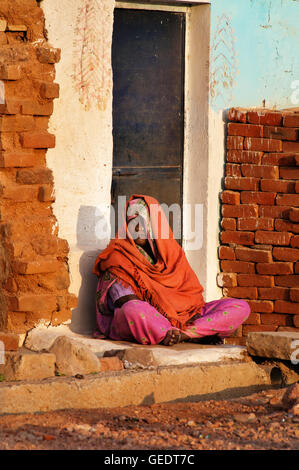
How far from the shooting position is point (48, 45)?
6180 millimetres

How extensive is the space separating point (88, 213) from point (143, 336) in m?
1.10

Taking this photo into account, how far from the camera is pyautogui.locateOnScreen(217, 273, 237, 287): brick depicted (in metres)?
7.05

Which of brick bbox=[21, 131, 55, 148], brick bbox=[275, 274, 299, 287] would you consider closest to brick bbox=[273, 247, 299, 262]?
brick bbox=[275, 274, 299, 287]

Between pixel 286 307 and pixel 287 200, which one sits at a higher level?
pixel 287 200

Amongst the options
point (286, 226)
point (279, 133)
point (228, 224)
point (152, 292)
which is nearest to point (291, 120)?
point (279, 133)

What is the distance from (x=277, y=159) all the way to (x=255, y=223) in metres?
0.56

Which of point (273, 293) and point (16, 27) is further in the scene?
point (273, 293)

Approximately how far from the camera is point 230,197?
7.01 metres

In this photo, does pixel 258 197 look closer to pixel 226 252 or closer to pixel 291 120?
pixel 226 252

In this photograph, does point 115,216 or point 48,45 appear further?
point 115,216

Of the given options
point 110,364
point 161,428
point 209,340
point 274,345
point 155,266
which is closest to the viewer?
point 161,428

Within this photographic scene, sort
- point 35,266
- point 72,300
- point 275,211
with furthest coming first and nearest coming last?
point 275,211, point 72,300, point 35,266

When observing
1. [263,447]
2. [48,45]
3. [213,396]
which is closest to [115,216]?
[48,45]
